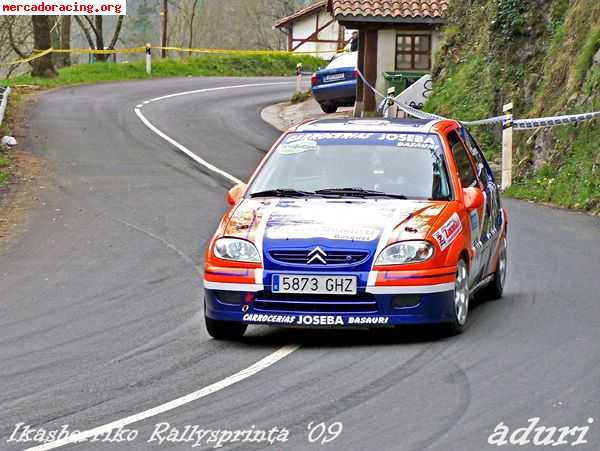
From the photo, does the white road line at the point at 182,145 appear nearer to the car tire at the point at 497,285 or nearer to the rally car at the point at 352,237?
the car tire at the point at 497,285

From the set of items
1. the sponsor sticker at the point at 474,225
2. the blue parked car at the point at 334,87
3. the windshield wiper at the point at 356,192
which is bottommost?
the blue parked car at the point at 334,87

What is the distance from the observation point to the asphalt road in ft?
22.4

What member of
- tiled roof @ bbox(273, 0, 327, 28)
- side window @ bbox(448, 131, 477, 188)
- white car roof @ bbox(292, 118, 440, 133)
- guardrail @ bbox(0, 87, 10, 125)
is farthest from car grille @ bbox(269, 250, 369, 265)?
tiled roof @ bbox(273, 0, 327, 28)

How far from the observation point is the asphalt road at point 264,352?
6.84 meters

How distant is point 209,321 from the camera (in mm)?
9305

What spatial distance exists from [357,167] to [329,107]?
27860 mm

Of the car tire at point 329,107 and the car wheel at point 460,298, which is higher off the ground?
the car wheel at point 460,298

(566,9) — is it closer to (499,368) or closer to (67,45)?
(499,368)

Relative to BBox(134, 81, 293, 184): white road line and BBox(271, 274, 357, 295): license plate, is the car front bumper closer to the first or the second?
BBox(271, 274, 357, 295): license plate

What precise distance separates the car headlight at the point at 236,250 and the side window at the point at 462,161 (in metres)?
2.07

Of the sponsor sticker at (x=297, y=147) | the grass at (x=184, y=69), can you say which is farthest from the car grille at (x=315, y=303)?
the grass at (x=184, y=69)

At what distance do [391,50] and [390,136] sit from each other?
27.4 meters

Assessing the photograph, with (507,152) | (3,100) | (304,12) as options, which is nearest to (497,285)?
(507,152)

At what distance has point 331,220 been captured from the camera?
9016 millimetres
